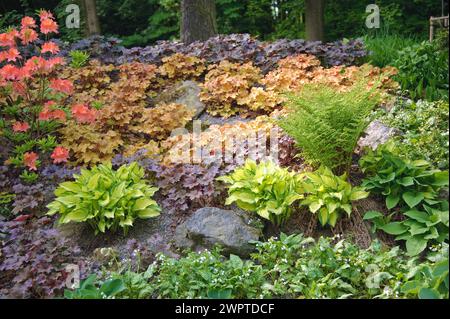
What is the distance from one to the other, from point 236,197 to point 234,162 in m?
0.55

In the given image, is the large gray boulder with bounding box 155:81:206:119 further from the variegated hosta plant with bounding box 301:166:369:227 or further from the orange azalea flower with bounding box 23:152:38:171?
the variegated hosta plant with bounding box 301:166:369:227

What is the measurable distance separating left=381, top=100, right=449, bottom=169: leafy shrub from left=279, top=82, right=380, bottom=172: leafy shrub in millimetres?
509

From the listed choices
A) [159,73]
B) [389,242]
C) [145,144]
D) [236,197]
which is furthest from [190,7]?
[389,242]

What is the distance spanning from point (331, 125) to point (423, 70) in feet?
7.58

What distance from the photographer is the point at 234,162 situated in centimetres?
436

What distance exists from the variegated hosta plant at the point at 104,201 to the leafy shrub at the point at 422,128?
6.93 feet

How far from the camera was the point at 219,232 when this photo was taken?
144 inches

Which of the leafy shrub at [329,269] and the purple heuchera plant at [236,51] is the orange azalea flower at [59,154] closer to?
the leafy shrub at [329,269]

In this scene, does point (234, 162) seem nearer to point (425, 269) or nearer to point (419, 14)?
point (425, 269)

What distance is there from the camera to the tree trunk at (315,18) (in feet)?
32.1

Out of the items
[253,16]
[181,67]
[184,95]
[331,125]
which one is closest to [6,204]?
[184,95]

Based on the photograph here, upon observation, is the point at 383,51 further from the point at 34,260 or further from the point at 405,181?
the point at 34,260

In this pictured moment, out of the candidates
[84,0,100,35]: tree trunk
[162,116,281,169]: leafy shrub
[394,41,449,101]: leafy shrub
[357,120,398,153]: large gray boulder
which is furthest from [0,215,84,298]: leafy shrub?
[84,0,100,35]: tree trunk

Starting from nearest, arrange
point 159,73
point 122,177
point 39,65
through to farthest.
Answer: point 122,177 → point 39,65 → point 159,73
